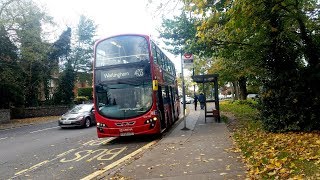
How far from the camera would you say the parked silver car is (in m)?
20.3

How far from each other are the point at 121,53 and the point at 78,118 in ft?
28.4

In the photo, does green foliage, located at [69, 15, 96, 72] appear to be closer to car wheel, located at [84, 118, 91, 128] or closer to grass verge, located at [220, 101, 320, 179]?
car wheel, located at [84, 118, 91, 128]

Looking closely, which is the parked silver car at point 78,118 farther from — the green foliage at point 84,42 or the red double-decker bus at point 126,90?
A: the green foliage at point 84,42

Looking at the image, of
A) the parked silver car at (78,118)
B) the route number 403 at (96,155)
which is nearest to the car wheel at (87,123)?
the parked silver car at (78,118)

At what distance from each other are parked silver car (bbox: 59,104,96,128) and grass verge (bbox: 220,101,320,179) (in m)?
11.7

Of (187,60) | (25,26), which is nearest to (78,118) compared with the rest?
(187,60)

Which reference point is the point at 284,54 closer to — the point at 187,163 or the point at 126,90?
the point at 126,90

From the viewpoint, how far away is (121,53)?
42.7ft

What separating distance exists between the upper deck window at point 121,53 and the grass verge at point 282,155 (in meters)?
4.77

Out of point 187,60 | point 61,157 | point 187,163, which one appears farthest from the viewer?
point 187,60

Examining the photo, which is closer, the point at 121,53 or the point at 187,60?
the point at 121,53

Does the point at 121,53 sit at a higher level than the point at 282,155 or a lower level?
higher

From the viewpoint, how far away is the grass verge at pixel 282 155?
6.10 metres

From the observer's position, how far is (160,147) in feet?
34.2
